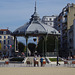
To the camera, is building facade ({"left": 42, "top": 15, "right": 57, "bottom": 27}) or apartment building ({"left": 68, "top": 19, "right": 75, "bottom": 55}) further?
building facade ({"left": 42, "top": 15, "right": 57, "bottom": 27})

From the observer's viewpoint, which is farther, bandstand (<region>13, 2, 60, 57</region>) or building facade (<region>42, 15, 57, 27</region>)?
building facade (<region>42, 15, 57, 27</region>)

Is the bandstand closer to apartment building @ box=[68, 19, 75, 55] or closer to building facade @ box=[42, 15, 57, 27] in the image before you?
apartment building @ box=[68, 19, 75, 55]

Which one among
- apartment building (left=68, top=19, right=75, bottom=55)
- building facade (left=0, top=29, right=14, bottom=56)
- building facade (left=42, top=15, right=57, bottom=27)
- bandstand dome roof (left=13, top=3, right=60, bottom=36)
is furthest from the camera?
building facade (left=42, top=15, right=57, bottom=27)

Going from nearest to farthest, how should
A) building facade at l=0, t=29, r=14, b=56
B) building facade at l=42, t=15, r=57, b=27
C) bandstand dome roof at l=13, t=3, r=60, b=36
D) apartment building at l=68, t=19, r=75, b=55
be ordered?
bandstand dome roof at l=13, t=3, r=60, b=36
apartment building at l=68, t=19, r=75, b=55
building facade at l=0, t=29, r=14, b=56
building facade at l=42, t=15, r=57, b=27

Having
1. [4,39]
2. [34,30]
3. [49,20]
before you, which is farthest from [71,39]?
[49,20]

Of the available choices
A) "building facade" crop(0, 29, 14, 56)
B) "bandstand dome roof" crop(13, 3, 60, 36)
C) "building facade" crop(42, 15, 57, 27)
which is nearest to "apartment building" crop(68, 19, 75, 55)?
"bandstand dome roof" crop(13, 3, 60, 36)

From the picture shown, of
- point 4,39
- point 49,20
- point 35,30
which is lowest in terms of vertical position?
point 35,30

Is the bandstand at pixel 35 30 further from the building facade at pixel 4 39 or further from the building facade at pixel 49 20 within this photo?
the building facade at pixel 49 20

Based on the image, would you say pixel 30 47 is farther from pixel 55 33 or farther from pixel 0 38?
pixel 55 33

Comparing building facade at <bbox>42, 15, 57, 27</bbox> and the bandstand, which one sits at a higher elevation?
building facade at <bbox>42, 15, 57, 27</bbox>

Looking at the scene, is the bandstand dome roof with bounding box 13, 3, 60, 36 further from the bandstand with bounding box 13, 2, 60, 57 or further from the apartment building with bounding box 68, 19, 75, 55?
the apartment building with bounding box 68, 19, 75, 55

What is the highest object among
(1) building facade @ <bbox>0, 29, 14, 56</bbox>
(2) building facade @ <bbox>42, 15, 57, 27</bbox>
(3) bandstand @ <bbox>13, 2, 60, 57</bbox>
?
(2) building facade @ <bbox>42, 15, 57, 27</bbox>

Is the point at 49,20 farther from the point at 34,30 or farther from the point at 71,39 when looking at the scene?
the point at 34,30

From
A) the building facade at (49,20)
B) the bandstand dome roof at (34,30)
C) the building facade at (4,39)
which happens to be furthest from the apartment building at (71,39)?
the building facade at (49,20)
